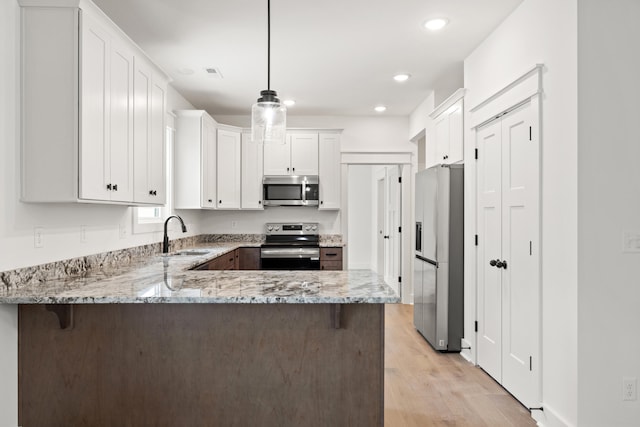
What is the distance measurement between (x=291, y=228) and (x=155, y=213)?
213 centimetres

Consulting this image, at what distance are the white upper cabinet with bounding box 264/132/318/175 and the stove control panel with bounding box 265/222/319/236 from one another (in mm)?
757

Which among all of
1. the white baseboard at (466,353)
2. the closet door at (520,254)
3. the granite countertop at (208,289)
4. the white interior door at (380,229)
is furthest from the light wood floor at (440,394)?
the white interior door at (380,229)

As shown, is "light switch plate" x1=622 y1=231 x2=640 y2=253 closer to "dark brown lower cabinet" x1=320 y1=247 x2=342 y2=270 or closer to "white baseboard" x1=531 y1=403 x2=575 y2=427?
"white baseboard" x1=531 y1=403 x2=575 y2=427

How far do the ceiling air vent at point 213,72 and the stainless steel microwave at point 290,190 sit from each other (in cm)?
173

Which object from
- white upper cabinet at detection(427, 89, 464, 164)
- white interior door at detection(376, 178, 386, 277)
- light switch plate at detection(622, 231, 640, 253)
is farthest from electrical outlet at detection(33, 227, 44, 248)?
white interior door at detection(376, 178, 386, 277)

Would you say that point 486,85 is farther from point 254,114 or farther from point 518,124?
point 254,114

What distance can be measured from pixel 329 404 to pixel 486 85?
2.72m

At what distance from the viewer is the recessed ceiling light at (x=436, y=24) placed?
10.0ft

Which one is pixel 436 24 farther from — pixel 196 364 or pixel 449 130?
pixel 196 364

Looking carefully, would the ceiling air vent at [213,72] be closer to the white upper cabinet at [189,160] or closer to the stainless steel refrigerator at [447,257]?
the white upper cabinet at [189,160]

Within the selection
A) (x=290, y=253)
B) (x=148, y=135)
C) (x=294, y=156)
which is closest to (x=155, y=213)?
(x=148, y=135)

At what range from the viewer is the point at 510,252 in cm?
301

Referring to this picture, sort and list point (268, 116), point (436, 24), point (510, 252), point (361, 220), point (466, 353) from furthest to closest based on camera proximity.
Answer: point (361, 220) < point (466, 353) < point (436, 24) < point (510, 252) < point (268, 116)

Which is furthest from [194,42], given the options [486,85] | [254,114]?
[486,85]
